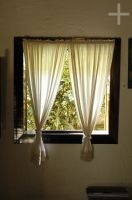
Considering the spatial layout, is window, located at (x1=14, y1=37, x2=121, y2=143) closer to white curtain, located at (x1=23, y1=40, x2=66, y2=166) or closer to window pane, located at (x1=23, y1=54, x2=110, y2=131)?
window pane, located at (x1=23, y1=54, x2=110, y2=131)

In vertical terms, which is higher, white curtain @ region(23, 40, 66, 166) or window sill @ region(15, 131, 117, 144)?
white curtain @ region(23, 40, 66, 166)

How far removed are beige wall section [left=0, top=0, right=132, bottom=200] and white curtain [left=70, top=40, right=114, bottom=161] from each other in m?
0.12

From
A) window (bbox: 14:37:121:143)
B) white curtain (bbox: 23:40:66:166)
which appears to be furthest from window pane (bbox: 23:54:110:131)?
white curtain (bbox: 23:40:66:166)

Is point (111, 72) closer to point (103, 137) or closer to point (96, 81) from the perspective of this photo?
point (96, 81)

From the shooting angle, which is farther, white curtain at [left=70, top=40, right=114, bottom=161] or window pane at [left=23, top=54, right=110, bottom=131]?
window pane at [left=23, top=54, right=110, bottom=131]

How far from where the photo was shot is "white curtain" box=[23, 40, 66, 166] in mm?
2738

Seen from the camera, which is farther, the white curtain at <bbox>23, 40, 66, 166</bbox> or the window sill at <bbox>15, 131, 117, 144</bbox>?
the window sill at <bbox>15, 131, 117, 144</bbox>

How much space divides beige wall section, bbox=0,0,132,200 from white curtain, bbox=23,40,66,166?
123 millimetres

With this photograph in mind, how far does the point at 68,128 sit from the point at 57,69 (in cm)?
60

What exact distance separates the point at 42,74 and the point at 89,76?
44 centimetres

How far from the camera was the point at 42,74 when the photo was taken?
2748 mm

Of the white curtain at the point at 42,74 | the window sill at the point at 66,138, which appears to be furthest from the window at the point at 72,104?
the white curtain at the point at 42,74

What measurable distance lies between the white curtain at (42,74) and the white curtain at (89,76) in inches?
5.7

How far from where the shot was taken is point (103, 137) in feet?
9.41
